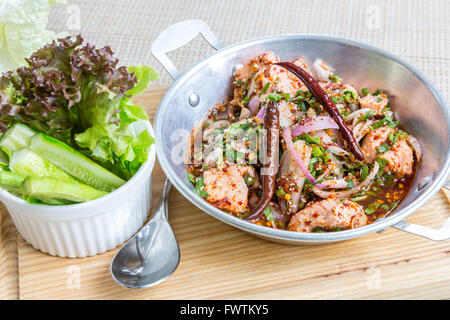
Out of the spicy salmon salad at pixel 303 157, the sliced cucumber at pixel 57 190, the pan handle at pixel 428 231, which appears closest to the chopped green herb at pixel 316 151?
the spicy salmon salad at pixel 303 157

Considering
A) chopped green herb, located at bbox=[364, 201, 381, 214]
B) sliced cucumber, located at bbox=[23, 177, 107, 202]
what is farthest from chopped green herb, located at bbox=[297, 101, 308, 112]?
sliced cucumber, located at bbox=[23, 177, 107, 202]

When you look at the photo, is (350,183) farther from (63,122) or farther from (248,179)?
(63,122)

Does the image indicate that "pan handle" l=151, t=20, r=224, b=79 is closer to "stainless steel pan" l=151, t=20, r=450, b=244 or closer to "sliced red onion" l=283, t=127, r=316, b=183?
"stainless steel pan" l=151, t=20, r=450, b=244

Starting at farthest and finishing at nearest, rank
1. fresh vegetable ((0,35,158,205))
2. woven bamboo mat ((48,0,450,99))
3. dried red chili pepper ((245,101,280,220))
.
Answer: woven bamboo mat ((48,0,450,99))
dried red chili pepper ((245,101,280,220))
fresh vegetable ((0,35,158,205))

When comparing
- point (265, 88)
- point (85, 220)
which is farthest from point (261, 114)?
point (85, 220)

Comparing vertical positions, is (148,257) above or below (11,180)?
below
